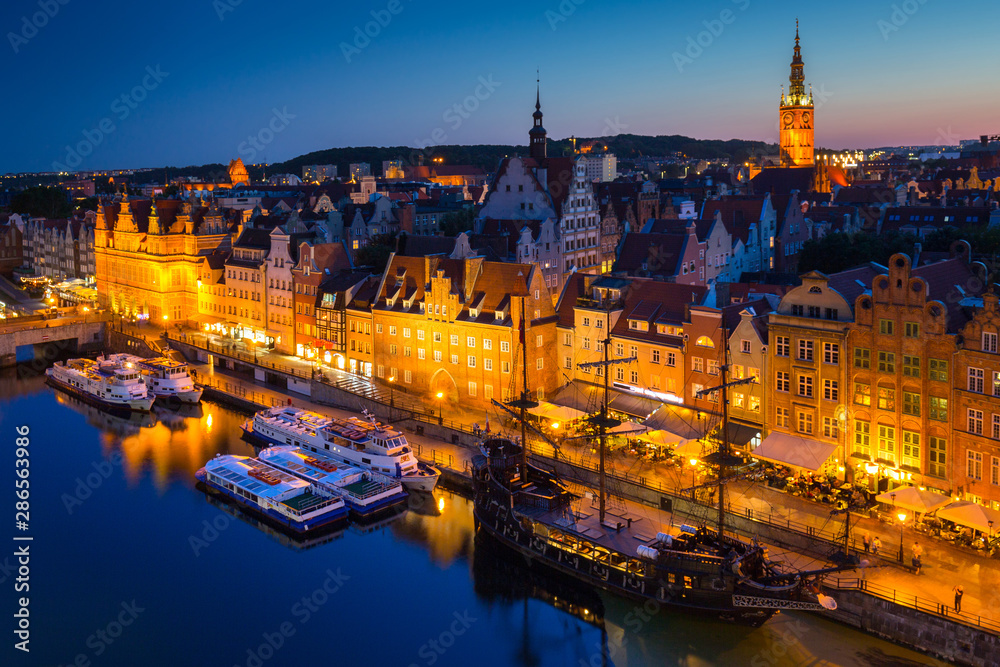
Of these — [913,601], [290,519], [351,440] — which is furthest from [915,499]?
[351,440]

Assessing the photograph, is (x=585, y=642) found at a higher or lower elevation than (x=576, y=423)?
lower

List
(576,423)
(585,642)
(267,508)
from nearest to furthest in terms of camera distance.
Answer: (585,642) < (267,508) < (576,423)

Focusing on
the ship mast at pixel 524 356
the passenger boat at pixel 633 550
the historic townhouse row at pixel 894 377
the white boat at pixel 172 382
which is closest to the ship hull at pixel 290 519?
the passenger boat at pixel 633 550

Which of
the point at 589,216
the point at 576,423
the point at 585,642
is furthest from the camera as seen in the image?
the point at 589,216

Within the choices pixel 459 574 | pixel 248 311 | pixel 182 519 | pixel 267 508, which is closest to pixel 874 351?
pixel 459 574

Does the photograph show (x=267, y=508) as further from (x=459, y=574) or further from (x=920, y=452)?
(x=920, y=452)

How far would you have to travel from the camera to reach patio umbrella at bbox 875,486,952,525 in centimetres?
3061

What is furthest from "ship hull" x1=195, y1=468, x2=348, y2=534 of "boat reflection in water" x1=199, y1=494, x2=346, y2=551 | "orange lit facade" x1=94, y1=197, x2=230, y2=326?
"orange lit facade" x1=94, y1=197, x2=230, y2=326

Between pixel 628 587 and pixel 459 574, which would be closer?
pixel 628 587

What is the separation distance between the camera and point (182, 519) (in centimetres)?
3962

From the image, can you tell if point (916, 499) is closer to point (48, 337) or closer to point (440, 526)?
point (440, 526)

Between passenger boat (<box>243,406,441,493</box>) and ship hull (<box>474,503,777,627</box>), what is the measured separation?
19.4 ft

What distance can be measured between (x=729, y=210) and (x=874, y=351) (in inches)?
1329

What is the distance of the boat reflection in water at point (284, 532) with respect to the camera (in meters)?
37.2
